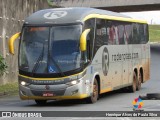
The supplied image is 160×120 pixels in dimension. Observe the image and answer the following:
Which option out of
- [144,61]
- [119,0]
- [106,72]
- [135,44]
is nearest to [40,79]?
[106,72]

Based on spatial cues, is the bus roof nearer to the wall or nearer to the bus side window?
the bus side window

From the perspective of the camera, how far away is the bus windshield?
59.1 ft

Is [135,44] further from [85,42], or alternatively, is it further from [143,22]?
[85,42]

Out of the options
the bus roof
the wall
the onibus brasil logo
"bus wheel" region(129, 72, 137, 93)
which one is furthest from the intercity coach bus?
the wall

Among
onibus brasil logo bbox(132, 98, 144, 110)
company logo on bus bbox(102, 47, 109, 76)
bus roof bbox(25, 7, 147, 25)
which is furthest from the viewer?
company logo on bus bbox(102, 47, 109, 76)

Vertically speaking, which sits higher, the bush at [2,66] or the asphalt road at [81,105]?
the asphalt road at [81,105]

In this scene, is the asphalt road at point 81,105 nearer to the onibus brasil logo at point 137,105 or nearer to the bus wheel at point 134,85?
the bus wheel at point 134,85

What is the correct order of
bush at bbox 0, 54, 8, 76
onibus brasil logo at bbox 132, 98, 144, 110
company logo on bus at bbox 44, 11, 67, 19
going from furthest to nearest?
bush at bbox 0, 54, 8, 76 < company logo on bus at bbox 44, 11, 67, 19 < onibus brasil logo at bbox 132, 98, 144, 110

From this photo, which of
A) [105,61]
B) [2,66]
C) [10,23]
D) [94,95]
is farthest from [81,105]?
[10,23]

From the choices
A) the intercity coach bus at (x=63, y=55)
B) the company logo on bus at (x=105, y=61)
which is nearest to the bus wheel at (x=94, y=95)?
the intercity coach bus at (x=63, y=55)

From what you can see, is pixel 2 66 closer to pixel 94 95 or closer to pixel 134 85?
pixel 134 85

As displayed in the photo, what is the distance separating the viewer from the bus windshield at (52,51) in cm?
1802

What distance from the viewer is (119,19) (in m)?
22.8

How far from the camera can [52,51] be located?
18.2m
